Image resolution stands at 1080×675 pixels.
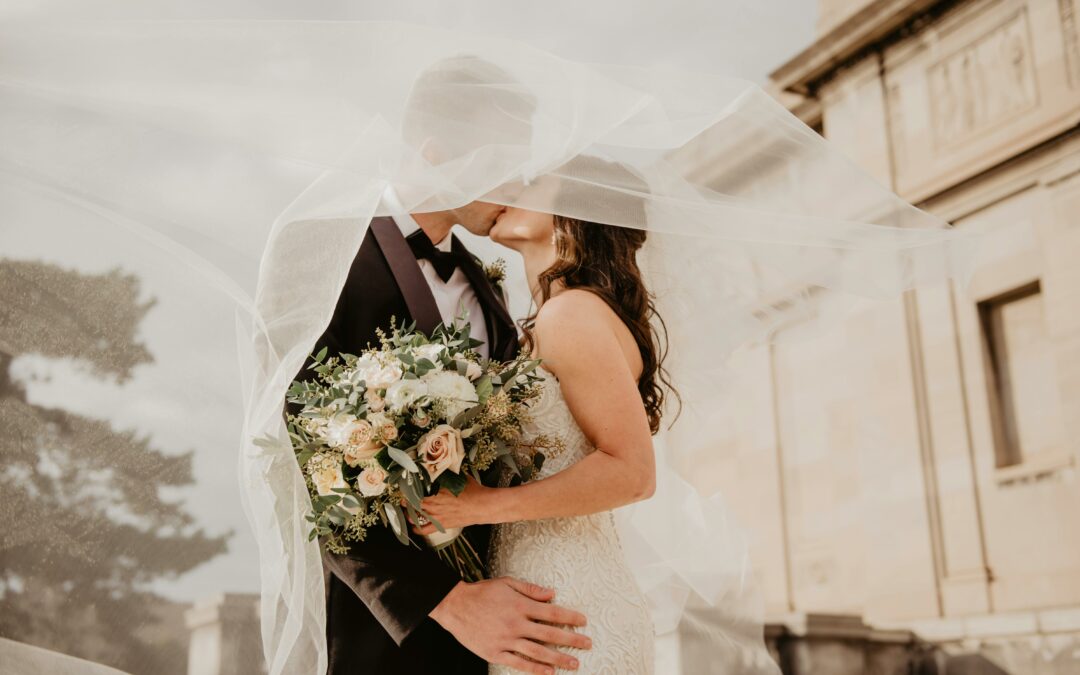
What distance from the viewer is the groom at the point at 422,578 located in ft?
8.34

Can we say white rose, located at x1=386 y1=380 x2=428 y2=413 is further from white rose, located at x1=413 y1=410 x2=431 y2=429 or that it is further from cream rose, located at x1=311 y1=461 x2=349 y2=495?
cream rose, located at x1=311 y1=461 x2=349 y2=495

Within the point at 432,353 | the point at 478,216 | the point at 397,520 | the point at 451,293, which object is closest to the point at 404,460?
the point at 397,520

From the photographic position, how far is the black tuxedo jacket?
2.56 meters

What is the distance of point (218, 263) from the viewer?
2.66 metres

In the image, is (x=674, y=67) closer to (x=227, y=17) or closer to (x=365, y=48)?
(x=365, y=48)

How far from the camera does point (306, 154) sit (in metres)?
2.58

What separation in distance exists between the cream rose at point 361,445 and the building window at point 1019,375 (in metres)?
10.7

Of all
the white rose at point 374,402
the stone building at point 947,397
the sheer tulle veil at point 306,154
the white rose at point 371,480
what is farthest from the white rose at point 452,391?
the stone building at point 947,397

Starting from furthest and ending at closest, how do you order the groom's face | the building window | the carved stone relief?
the carved stone relief
the building window
the groom's face

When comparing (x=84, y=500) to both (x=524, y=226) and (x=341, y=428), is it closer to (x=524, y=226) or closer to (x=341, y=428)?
(x=341, y=428)

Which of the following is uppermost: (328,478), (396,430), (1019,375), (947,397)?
(1019,375)

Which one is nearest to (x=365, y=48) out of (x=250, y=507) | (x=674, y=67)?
(x=674, y=67)

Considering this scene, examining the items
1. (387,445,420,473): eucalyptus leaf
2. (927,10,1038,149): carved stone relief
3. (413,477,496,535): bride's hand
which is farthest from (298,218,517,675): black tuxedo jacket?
(927,10,1038,149): carved stone relief

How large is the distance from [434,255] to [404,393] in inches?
39.9
